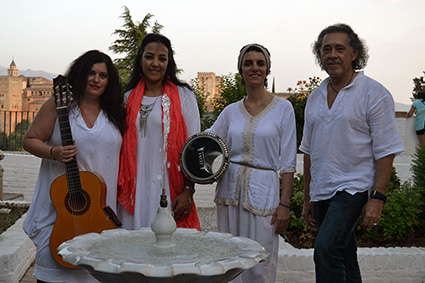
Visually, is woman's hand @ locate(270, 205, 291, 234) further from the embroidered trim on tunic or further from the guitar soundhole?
the guitar soundhole

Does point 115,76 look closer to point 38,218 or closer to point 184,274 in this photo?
point 38,218

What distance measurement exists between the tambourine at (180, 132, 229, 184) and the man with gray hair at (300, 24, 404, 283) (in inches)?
23.0

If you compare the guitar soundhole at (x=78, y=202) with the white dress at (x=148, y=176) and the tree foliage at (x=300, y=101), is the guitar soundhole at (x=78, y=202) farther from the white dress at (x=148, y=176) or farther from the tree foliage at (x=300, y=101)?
the tree foliage at (x=300, y=101)

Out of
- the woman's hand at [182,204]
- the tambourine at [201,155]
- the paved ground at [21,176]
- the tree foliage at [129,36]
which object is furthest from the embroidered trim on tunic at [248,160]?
the tree foliage at [129,36]

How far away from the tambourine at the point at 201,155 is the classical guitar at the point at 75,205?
1.73 ft

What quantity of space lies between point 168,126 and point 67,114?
0.63m

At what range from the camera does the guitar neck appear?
2.81 m

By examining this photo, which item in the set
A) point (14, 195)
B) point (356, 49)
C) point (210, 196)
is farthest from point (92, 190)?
point (14, 195)

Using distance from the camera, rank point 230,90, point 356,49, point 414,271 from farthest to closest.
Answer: point 230,90 → point 414,271 → point 356,49

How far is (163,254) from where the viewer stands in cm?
203

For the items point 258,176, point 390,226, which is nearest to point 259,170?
point 258,176

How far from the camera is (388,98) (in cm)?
269

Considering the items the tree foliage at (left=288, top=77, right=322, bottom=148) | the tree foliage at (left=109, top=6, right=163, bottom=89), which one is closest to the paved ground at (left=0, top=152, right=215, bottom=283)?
the tree foliage at (left=288, top=77, right=322, bottom=148)

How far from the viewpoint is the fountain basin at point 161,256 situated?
173 cm
